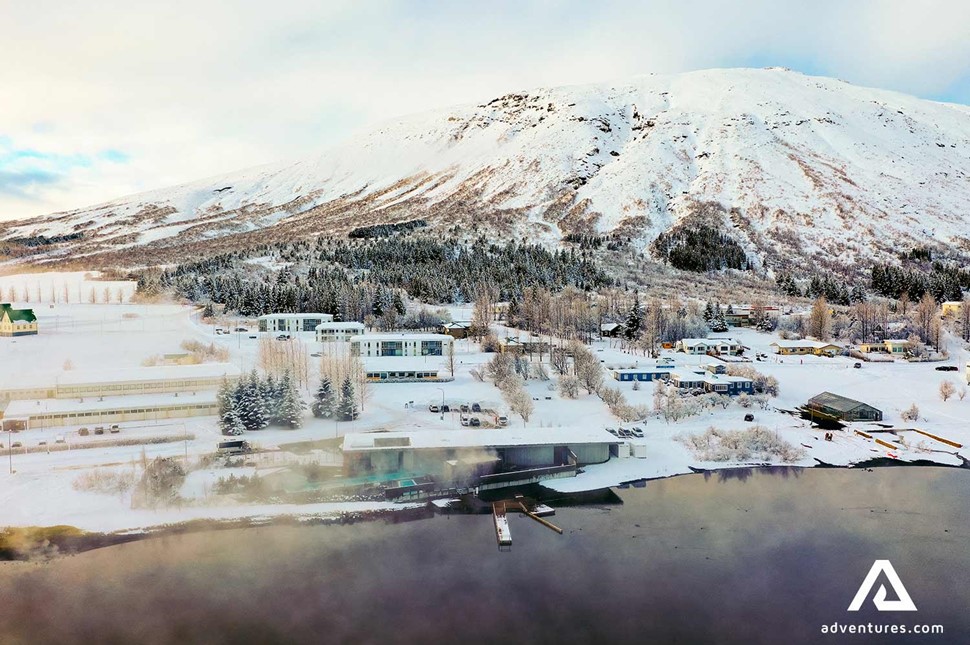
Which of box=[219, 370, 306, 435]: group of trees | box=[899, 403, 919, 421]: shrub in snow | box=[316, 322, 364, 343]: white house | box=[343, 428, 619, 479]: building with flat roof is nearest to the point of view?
box=[343, 428, 619, 479]: building with flat roof

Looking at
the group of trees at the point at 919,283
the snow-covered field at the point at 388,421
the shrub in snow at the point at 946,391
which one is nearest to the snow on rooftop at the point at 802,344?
the snow-covered field at the point at 388,421

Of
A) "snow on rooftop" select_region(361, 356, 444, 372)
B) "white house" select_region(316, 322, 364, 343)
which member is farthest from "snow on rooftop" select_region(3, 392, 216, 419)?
"white house" select_region(316, 322, 364, 343)

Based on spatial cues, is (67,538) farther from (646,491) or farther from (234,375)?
(646,491)

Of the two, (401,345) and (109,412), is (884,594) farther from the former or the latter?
(401,345)

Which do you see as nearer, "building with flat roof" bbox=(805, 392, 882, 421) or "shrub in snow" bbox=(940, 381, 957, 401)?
"building with flat roof" bbox=(805, 392, 882, 421)

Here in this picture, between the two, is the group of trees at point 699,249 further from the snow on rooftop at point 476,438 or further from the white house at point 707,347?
the snow on rooftop at point 476,438

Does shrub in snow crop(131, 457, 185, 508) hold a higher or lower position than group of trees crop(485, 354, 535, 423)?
lower

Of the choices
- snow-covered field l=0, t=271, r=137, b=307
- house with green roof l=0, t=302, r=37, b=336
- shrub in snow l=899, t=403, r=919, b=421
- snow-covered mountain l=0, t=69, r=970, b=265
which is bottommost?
shrub in snow l=899, t=403, r=919, b=421

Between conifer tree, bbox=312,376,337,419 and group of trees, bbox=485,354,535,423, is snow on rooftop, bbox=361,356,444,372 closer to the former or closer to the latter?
group of trees, bbox=485,354,535,423
